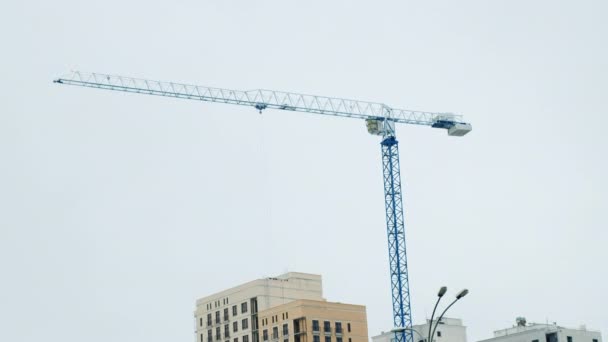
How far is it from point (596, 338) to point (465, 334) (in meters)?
23.7

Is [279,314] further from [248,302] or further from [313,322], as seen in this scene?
[248,302]

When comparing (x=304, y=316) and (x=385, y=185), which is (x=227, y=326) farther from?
(x=385, y=185)

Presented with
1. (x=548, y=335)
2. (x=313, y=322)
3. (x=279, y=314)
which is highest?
(x=279, y=314)

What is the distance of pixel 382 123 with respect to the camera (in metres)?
185

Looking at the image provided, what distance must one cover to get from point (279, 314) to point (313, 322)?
6.49m

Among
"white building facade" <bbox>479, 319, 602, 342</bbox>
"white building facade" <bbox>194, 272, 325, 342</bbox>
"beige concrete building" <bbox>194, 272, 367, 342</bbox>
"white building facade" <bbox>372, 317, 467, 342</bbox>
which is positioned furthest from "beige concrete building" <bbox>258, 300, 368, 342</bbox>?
"white building facade" <bbox>479, 319, 602, 342</bbox>

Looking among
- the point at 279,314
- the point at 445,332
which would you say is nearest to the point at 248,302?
the point at 279,314

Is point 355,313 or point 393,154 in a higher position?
point 393,154

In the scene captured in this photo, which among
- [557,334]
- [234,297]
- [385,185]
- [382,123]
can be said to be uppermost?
[382,123]

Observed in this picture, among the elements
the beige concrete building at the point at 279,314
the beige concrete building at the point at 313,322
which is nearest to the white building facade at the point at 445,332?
the beige concrete building at the point at 313,322

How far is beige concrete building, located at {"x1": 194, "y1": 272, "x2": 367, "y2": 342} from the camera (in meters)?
174

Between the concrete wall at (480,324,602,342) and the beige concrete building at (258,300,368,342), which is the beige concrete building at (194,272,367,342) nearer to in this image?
the beige concrete building at (258,300,368,342)

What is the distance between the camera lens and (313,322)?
6841 inches

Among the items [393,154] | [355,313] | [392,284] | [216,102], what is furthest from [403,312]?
[216,102]
